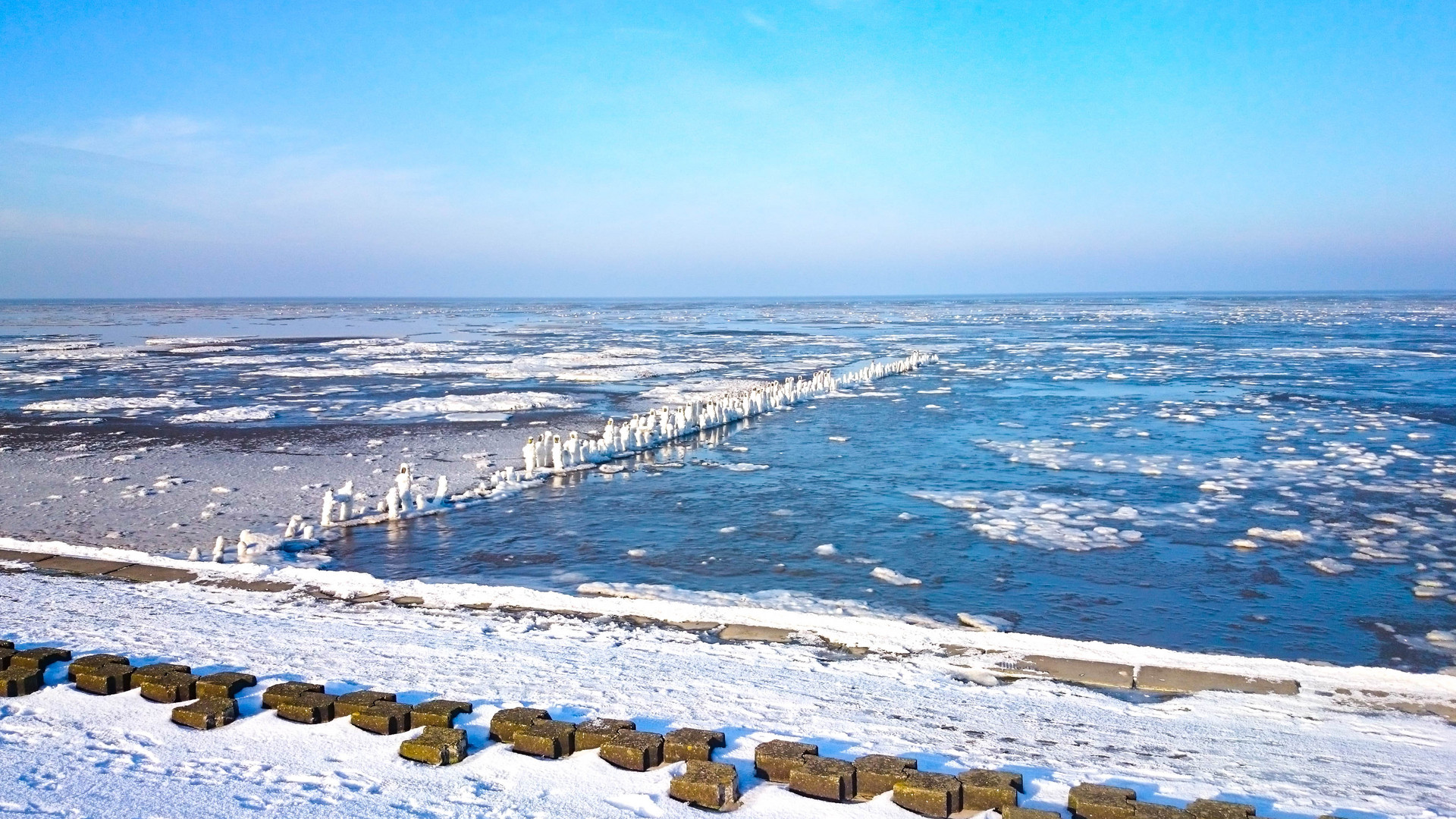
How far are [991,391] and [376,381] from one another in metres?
17.6

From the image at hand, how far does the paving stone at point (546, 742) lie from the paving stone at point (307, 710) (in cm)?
106

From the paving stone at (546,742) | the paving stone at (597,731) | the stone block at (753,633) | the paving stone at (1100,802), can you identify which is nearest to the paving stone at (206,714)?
the paving stone at (546,742)

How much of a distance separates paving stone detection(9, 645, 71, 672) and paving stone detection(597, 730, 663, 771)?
354 centimetres

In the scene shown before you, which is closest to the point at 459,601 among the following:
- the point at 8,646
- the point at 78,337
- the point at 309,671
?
the point at 309,671

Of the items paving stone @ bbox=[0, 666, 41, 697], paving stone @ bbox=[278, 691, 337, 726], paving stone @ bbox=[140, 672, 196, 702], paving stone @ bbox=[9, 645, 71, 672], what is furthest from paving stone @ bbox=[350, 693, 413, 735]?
paving stone @ bbox=[9, 645, 71, 672]

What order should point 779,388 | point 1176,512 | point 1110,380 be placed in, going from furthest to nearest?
point 1110,380 < point 779,388 < point 1176,512

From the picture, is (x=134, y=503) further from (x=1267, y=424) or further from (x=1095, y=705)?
Result: (x=1267, y=424)

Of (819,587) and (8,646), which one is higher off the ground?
(8,646)

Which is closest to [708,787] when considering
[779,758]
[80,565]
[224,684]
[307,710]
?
[779,758]

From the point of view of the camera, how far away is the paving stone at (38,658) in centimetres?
560

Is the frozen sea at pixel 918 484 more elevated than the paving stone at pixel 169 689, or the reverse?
the paving stone at pixel 169 689

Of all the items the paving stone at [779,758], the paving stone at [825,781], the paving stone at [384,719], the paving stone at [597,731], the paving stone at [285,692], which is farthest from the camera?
the paving stone at [285,692]

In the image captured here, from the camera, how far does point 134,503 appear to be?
488 inches

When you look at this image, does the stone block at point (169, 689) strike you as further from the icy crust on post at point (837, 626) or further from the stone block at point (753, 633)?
the stone block at point (753, 633)
